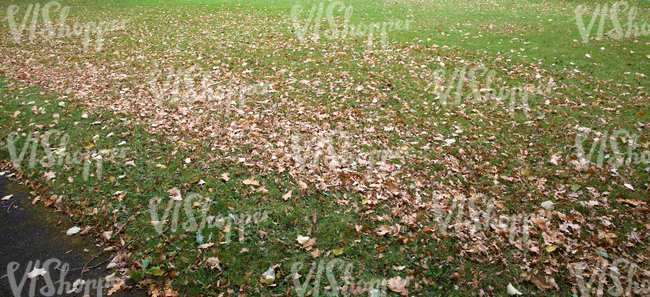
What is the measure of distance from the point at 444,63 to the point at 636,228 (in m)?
5.86

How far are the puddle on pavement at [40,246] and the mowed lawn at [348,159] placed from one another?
0.17 m

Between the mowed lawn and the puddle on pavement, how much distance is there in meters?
0.17

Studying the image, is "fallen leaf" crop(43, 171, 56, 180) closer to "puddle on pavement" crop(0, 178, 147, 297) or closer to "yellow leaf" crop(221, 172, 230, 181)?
"puddle on pavement" crop(0, 178, 147, 297)

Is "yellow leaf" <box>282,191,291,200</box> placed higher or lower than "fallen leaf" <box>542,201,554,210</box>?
higher

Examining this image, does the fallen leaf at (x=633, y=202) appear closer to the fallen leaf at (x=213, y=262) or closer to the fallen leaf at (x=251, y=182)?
the fallen leaf at (x=251, y=182)

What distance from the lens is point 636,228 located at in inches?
154

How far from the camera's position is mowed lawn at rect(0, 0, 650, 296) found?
3.55 m

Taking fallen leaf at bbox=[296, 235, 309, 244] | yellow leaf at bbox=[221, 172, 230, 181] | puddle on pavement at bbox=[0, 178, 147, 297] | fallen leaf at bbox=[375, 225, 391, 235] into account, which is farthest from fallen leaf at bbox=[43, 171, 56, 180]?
fallen leaf at bbox=[375, 225, 391, 235]

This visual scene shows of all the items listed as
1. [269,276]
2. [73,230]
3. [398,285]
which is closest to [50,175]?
[73,230]

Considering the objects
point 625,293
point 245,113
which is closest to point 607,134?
point 625,293

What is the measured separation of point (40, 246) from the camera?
3.79 m

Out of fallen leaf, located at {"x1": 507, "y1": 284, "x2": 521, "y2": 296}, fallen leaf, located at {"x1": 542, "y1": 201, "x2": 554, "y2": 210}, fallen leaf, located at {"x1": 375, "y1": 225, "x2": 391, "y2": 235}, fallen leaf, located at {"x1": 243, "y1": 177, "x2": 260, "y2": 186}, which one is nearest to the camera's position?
fallen leaf, located at {"x1": 507, "y1": 284, "x2": 521, "y2": 296}

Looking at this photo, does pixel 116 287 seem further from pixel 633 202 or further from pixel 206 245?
pixel 633 202

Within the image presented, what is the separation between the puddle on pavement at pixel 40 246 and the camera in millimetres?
3375
